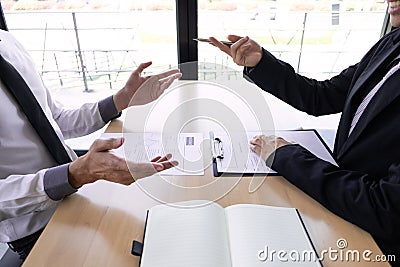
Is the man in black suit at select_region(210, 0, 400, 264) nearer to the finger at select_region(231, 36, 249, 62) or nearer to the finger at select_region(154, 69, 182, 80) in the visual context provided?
the finger at select_region(231, 36, 249, 62)

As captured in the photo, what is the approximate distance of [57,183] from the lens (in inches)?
27.7

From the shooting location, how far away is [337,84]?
1.09 m

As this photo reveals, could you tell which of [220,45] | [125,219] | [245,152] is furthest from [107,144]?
[220,45]

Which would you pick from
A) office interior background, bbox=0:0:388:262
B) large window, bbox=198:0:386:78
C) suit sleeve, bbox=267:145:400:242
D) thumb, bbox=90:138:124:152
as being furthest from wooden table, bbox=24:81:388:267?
large window, bbox=198:0:386:78

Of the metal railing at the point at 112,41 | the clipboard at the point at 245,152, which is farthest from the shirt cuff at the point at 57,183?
the metal railing at the point at 112,41

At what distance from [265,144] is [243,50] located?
299 mm

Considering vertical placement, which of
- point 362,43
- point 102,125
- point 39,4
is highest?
point 39,4

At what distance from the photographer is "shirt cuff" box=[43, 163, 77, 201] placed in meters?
0.70

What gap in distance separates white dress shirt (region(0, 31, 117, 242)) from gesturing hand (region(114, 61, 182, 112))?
23cm

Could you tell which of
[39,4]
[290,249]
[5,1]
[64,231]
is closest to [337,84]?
[290,249]

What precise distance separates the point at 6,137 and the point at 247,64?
2.26 ft

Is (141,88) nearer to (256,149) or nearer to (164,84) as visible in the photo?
(164,84)

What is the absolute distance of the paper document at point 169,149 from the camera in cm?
85

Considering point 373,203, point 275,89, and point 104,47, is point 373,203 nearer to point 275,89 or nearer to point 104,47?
point 275,89
